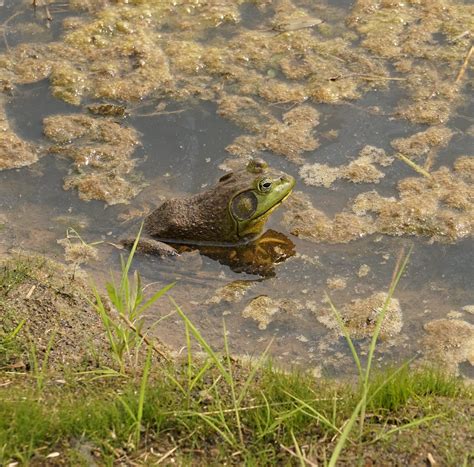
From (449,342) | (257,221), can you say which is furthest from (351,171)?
(449,342)

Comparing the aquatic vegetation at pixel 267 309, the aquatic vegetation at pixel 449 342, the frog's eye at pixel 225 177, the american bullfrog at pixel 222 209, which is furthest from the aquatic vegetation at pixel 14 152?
the aquatic vegetation at pixel 449 342

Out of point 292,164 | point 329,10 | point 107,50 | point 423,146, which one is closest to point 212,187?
point 292,164

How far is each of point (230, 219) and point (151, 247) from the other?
582 mm

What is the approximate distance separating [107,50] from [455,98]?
3.03m

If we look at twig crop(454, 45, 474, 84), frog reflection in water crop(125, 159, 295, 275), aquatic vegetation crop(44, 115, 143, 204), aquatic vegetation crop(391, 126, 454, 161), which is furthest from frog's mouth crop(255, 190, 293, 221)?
twig crop(454, 45, 474, 84)

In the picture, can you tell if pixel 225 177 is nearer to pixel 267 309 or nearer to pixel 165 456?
pixel 267 309

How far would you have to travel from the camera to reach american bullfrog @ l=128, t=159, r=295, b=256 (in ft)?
17.9

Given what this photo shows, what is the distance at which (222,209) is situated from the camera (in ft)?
18.1

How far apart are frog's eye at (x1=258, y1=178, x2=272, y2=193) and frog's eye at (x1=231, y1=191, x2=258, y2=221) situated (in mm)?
73

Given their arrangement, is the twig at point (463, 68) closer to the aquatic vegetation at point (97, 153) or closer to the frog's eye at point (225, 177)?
the frog's eye at point (225, 177)

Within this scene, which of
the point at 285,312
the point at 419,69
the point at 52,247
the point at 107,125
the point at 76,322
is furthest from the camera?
the point at 419,69

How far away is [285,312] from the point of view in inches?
196

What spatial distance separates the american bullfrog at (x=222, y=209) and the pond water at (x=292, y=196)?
18cm

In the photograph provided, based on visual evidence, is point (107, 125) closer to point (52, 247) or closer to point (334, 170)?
point (52, 247)
